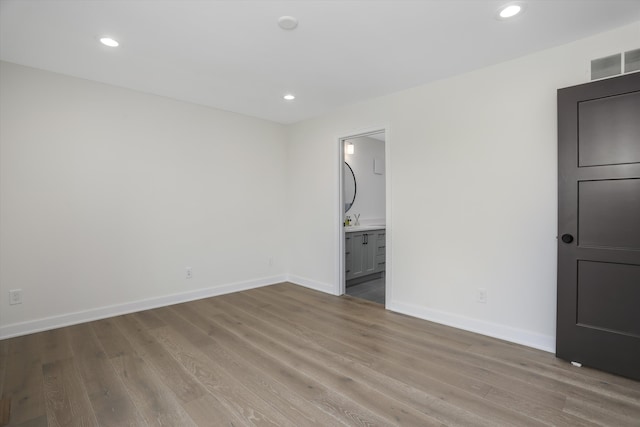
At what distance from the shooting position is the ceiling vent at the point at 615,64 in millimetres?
2264

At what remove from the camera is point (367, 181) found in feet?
19.6

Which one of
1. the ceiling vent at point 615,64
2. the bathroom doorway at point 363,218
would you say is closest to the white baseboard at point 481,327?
the bathroom doorway at point 363,218

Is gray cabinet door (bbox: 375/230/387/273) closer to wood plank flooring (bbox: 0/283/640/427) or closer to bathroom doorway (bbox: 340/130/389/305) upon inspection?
bathroom doorway (bbox: 340/130/389/305)

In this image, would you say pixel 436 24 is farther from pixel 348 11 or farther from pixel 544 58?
pixel 544 58

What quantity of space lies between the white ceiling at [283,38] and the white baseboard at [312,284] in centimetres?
270

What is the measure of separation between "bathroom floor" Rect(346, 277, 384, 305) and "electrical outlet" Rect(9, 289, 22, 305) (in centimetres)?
368

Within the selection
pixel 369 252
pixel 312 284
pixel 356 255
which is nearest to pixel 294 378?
pixel 312 284

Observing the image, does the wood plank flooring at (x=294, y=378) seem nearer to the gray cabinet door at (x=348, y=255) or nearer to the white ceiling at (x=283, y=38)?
the gray cabinet door at (x=348, y=255)

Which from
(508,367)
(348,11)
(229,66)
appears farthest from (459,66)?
(508,367)

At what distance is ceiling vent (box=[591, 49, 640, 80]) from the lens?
7.43 feet

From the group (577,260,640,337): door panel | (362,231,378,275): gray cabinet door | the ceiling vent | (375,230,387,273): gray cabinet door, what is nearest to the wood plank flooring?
(577,260,640,337): door panel

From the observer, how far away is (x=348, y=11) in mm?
2121

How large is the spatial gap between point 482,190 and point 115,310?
417 centimetres

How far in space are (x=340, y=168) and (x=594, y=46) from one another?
2802 millimetres
